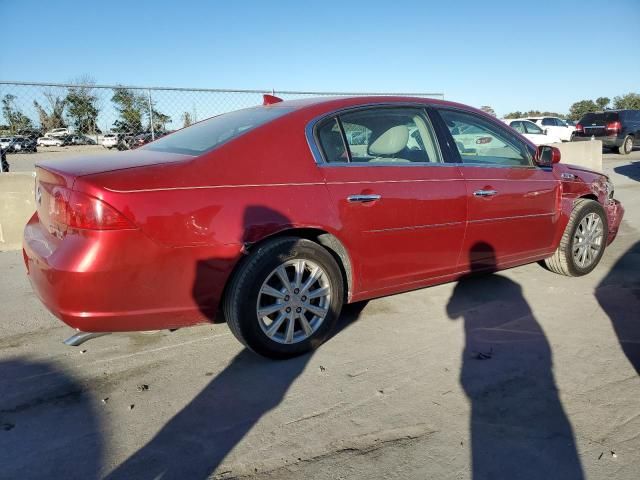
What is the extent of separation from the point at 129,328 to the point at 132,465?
80 cm

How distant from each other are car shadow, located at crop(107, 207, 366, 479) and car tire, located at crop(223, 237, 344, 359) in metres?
0.12

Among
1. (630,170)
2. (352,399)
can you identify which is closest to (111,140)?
(352,399)

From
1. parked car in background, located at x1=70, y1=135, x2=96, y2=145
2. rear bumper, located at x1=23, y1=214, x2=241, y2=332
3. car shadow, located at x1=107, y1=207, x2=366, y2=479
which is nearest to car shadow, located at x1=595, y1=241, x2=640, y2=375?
car shadow, located at x1=107, y1=207, x2=366, y2=479

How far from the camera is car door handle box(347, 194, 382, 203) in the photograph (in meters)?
3.31

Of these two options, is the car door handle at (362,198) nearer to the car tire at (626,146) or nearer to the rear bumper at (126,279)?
the rear bumper at (126,279)

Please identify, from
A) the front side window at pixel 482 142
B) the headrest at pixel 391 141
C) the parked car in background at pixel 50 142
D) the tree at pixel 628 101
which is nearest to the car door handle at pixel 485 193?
the front side window at pixel 482 142

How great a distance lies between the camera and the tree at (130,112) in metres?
7.33

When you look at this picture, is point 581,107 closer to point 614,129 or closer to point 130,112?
point 614,129

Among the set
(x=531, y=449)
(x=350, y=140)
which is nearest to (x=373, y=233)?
(x=350, y=140)

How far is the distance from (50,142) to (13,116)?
53 centimetres

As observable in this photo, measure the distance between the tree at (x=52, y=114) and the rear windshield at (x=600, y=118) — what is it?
71.4 ft

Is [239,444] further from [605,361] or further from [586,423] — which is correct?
[605,361]

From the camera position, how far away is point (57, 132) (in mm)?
7020

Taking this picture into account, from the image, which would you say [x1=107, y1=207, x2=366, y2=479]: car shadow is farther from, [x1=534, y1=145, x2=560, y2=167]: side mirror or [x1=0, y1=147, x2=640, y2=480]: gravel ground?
[x1=534, y1=145, x2=560, y2=167]: side mirror
